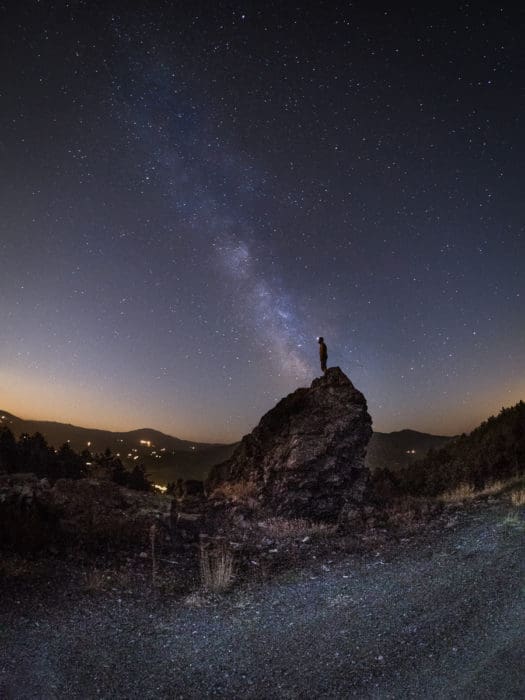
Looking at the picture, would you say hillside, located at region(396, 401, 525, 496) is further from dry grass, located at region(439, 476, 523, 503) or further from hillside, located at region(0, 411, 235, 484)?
hillside, located at region(0, 411, 235, 484)

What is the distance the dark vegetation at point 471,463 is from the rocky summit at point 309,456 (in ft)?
6.29

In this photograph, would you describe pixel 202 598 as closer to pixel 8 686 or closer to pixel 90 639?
pixel 90 639

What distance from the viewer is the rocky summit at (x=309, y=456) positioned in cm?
1355

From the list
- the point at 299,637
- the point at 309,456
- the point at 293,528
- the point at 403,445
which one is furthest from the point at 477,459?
the point at 403,445

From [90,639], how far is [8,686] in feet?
3.97

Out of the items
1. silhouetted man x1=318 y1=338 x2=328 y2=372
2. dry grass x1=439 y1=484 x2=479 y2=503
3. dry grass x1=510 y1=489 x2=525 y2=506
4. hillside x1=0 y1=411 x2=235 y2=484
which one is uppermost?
silhouetted man x1=318 y1=338 x2=328 y2=372

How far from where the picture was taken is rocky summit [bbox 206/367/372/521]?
1355 centimetres

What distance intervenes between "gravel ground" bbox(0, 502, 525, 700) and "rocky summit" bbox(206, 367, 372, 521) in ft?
18.5

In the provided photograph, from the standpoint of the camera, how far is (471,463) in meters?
19.7

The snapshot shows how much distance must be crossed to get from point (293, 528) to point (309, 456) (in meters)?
3.27

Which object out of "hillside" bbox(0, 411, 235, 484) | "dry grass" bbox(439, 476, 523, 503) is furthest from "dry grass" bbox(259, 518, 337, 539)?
"hillside" bbox(0, 411, 235, 484)

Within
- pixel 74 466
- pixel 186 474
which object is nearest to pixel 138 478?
pixel 74 466

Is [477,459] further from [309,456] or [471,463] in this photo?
[309,456]

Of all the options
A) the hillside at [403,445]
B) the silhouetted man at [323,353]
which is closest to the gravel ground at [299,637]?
the silhouetted man at [323,353]
